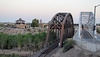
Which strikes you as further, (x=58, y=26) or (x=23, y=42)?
(x=58, y=26)

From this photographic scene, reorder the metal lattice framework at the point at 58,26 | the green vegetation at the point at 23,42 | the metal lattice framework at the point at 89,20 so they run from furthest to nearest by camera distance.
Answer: the green vegetation at the point at 23,42 → the metal lattice framework at the point at 58,26 → the metal lattice framework at the point at 89,20

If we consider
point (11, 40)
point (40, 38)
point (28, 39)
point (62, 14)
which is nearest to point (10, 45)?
point (11, 40)

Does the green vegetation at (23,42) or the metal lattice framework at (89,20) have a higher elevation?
the metal lattice framework at (89,20)

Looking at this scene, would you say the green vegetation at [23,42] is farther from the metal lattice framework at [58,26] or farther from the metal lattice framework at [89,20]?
the metal lattice framework at [89,20]

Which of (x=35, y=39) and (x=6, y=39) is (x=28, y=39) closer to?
(x=35, y=39)

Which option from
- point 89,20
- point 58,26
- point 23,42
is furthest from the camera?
point 89,20

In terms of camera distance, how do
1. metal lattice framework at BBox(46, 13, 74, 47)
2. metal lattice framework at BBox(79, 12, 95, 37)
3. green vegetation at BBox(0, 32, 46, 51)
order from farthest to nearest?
green vegetation at BBox(0, 32, 46, 51) < metal lattice framework at BBox(46, 13, 74, 47) < metal lattice framework at BBox(79, 12, 95, 37)

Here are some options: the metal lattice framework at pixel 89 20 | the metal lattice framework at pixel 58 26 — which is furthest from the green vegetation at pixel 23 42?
the metal lattice framework at pixel 89 20

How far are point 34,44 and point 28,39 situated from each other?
2777 mm

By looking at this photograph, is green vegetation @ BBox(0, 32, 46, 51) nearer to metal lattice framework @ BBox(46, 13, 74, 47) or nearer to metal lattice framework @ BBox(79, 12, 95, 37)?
metal lattice framework @ BBox(46, 13, 74, 47)

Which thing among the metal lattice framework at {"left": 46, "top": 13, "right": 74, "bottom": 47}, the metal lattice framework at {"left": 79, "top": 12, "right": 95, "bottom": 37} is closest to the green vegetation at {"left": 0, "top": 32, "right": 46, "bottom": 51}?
the metal lattice framework at {"left": 46, "top": 13, "right": 74, "bottom": 47}

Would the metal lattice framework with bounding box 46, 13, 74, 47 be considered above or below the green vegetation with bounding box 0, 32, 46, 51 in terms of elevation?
above

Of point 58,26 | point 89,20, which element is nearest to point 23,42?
point 58,26

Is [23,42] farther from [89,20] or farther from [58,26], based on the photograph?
[89,20]
